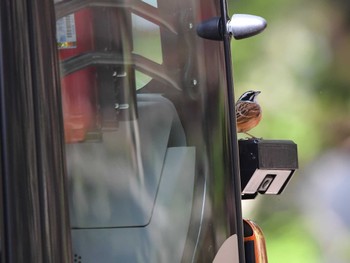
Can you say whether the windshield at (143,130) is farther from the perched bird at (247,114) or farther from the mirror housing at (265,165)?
the perched bird at (247,114)

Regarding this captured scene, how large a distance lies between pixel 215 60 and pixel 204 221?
0.44m

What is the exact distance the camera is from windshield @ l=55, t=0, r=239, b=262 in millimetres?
2066

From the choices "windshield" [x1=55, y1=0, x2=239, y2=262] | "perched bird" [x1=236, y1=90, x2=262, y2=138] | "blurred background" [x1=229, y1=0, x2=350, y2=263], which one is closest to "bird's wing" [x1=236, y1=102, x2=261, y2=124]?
"perched bird" [x1=236, y1=90, x2=262, y2=138]

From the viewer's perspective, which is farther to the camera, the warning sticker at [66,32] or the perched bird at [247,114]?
the perched bird at [247,114]

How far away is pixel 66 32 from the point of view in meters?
1.99

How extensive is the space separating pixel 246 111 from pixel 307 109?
4758mm

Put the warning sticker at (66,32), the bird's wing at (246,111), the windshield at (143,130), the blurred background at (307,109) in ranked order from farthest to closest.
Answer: the blurred background at (307,109) < the bird's wing at (246,111) < the windshield at (143,130) < the warning sticker at (66,32)

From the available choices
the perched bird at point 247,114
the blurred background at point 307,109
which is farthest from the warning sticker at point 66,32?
the blurred background at point 307,109

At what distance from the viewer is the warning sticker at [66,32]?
193 centimetres

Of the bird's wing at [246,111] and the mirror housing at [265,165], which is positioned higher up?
the bird's wing at [246,111]

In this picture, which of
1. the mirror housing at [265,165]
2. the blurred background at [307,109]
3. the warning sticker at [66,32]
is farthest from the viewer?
the blurred background at [307,109]

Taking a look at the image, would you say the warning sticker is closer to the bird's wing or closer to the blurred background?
the bird's wing

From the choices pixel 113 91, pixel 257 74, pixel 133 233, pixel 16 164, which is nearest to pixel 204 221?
pixel 133 233

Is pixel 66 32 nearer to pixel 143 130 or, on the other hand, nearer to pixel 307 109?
pixel 143 130
